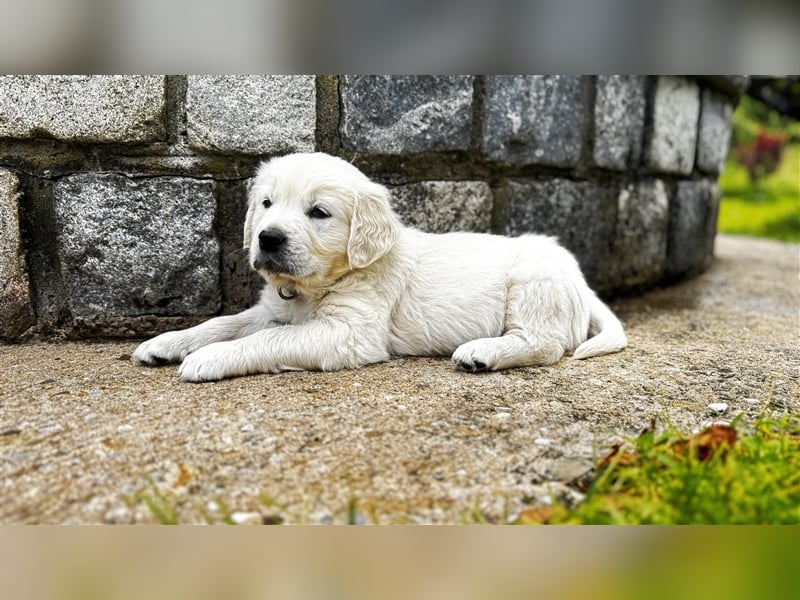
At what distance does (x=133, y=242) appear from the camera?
9.37 feet

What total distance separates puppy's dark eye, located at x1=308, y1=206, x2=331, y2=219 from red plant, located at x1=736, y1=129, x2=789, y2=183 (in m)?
12.0

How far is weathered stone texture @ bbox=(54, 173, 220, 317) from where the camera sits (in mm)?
2801

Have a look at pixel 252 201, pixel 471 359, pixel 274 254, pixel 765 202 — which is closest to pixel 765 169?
pixel 765 202

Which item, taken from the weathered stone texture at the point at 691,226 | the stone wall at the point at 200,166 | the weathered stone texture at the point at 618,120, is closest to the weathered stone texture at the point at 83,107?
the stone wall at the point at 200,166

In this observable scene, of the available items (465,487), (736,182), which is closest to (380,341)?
(465,487)

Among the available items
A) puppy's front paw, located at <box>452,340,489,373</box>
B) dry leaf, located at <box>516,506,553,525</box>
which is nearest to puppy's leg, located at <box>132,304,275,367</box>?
puppy's front paw, located at <box>452,340,489,373</box>

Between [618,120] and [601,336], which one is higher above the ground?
[618,120]

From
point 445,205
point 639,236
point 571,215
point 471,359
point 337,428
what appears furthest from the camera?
point 639,236

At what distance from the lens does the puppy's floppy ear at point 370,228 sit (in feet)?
8.63

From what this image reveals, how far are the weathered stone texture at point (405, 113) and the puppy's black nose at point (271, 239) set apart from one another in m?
0.76

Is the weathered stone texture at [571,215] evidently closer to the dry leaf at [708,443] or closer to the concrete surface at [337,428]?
the concrete surface at [337,428]

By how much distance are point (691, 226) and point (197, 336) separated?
12.5 ft
